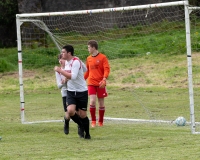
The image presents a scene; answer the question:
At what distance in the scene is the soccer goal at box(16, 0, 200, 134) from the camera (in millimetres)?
15523

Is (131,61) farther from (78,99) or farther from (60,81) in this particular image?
(78,99)

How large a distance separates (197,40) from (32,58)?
5.02m

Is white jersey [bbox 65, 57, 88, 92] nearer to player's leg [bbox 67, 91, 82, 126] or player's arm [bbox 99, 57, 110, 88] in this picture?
player's leg [bbox 67, 91, 82, 126]

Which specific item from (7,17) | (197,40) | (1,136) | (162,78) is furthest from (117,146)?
(7,17)

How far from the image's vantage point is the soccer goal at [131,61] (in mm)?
15523

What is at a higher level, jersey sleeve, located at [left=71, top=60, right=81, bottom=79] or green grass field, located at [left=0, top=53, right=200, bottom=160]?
jersey sleeve, located at [left=71, top=60, right=81, bottom=79]

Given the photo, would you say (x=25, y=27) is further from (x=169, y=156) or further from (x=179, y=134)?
(x=169, y=156)

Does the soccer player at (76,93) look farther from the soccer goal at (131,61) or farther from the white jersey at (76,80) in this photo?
the soccer goal at (131,61)

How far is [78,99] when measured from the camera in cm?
1030

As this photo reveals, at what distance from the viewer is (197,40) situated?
56.5 ft

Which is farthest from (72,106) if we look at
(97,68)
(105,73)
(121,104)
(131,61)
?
(131,61)

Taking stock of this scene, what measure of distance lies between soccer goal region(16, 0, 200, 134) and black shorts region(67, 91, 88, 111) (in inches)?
150

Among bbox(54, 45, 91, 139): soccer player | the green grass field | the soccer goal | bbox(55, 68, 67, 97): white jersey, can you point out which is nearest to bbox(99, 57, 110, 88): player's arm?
bbox(55, 68, 67, 97): white jersey

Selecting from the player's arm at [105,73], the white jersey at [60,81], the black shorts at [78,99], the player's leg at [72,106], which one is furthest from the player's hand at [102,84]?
the player's leg at [72,106]
